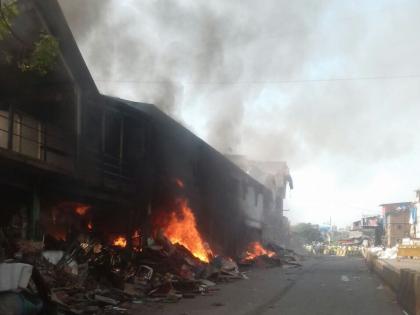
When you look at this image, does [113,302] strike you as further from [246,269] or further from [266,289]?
[246,269]

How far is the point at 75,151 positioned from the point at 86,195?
3.98 ft

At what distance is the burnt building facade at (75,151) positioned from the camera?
11.4 m

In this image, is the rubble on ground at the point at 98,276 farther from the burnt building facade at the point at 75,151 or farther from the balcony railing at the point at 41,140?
the balcony railing at the point at 41,140

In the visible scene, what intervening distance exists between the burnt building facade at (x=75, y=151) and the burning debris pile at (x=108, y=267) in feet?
1.23

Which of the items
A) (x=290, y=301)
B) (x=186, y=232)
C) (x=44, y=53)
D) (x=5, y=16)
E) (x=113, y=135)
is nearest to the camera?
(x=5, y=16)

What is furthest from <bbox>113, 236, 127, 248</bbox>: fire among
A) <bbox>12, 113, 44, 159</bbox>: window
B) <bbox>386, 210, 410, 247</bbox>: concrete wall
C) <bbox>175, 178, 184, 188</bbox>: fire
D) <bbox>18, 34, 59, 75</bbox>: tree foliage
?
<bbox>386, 210, 410, 247</bbox>: concrete wall

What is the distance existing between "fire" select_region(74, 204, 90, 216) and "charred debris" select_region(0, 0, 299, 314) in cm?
4

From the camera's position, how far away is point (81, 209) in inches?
570

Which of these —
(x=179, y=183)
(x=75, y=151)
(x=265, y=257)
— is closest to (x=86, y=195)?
(x=75, y=151)

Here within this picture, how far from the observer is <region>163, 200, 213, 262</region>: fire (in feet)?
60.2

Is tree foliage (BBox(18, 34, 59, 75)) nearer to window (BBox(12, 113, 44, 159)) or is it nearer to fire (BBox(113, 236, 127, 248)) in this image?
window (BBox(12, 113, 44, 159))

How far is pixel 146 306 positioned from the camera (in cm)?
1062

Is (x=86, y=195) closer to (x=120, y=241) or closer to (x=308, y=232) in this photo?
(x=120, y=241)

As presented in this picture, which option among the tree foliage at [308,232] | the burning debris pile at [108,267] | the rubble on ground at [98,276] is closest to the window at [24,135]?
the burning debris pile at [108,267]
